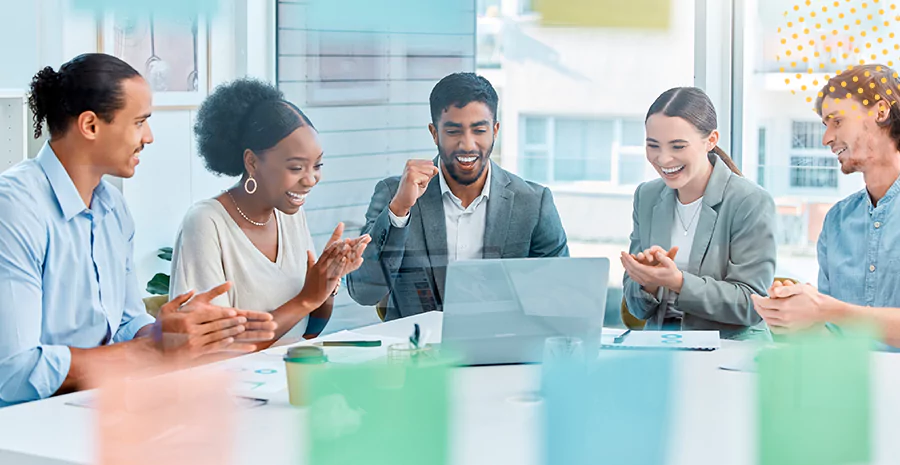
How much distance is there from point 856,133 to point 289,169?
4.34ft

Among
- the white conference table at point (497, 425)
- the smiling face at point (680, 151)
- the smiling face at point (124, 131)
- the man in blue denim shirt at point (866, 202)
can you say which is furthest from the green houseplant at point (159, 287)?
the man in blue denim shirt at point (866, 202)

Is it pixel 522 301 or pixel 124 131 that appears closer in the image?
pixel 522 301

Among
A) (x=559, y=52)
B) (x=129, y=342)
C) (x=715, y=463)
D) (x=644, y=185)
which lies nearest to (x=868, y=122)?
(x=644, y=185)

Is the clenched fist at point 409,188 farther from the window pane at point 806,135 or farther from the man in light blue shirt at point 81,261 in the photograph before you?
the window pane at point 806,135

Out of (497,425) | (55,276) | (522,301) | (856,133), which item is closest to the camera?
(497,425)

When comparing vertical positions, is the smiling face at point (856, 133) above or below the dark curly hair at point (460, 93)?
below

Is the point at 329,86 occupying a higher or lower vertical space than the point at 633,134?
higher

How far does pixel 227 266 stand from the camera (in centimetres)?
Result: 220

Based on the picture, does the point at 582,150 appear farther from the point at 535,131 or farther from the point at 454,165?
the point at 454,165

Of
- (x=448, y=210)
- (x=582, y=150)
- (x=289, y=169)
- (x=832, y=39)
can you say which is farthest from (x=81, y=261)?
(x=832, y=39)

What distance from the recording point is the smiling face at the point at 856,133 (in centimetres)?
228

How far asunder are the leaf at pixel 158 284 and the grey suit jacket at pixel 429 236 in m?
0.51

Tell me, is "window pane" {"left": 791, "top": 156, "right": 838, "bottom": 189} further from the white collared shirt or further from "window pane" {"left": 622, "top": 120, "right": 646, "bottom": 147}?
the white collared shirt

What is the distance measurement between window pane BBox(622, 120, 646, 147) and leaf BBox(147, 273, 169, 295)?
1.22 metres
